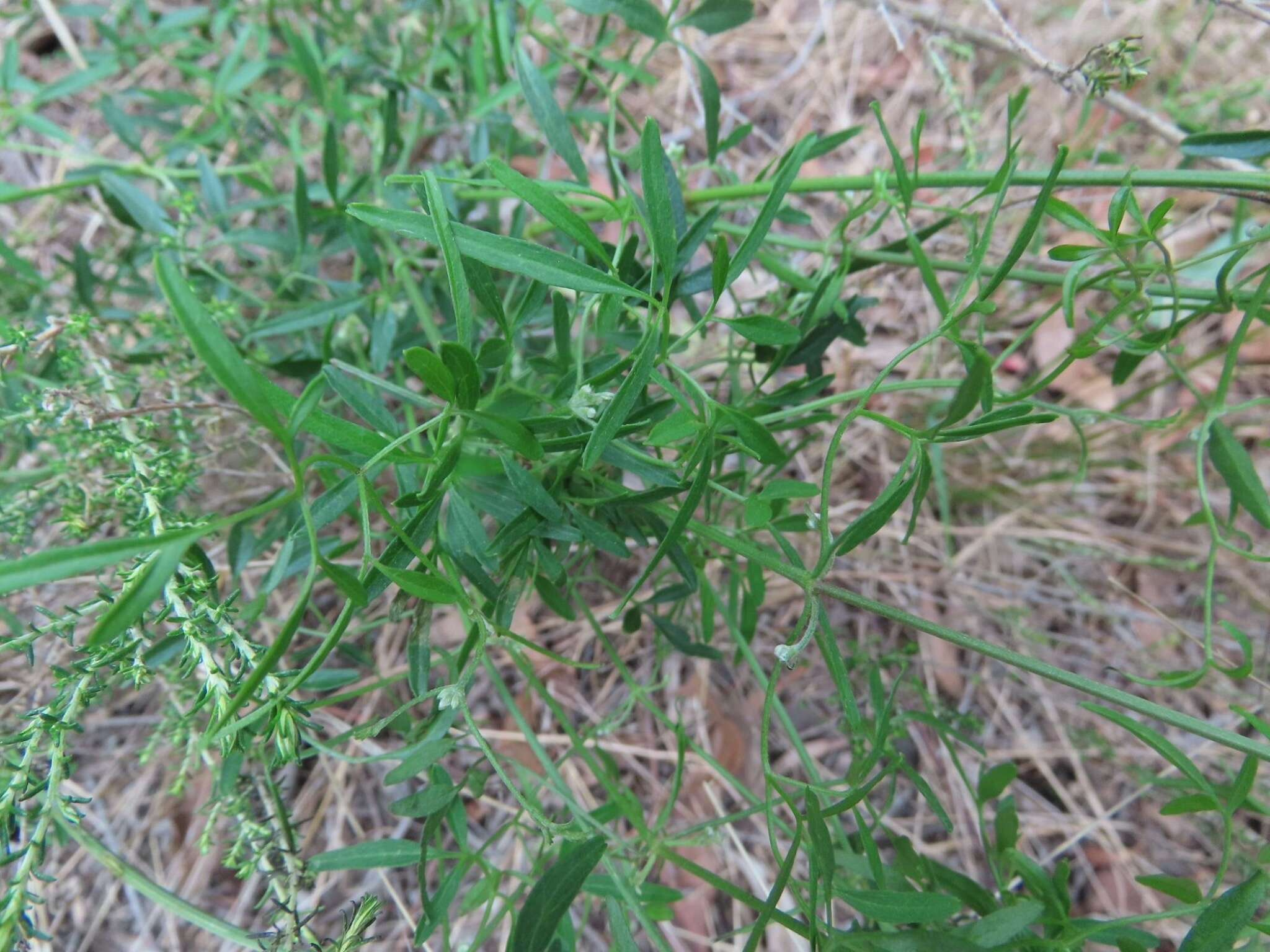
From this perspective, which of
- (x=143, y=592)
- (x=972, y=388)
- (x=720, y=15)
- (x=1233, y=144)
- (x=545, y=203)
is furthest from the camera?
(x=720, y=15)

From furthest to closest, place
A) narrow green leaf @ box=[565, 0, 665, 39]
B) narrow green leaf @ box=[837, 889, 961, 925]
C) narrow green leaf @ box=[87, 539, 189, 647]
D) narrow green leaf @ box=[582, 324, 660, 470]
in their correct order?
1. narrow green leaf @ box=[565, 0, 665, 39]
2. narrow green leaf @ box=[837, 889, 961, 925]
3. narrow green leaf @ box=[582, 324, 660, 470]
4. narrow green leaf @ box=[87, 539, 189, 647]

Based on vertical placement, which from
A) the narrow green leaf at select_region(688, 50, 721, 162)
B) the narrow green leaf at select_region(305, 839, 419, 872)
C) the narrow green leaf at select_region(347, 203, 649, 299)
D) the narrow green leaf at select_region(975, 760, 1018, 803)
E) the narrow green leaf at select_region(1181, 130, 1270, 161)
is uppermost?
the narrow green leaf at select_region(1181, 130, 1270, 161)

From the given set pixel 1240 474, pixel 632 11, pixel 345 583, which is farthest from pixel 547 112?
pixel 1240 474

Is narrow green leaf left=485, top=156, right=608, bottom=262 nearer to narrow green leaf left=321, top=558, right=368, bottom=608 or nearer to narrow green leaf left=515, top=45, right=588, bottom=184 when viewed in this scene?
narrow green leaf left=515, top=45, right=588, bottom=184

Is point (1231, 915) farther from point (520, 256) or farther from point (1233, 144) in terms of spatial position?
point (520, 256)

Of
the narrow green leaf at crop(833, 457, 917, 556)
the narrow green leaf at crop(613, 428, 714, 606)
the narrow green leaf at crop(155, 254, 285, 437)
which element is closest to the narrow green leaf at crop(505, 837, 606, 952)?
the narrow green leaf at crop(613, 428, 714, 606)

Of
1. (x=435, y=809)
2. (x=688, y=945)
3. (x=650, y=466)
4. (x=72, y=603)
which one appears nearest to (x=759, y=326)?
(x=650, y=466)

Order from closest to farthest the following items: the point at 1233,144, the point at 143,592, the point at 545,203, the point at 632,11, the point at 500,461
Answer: the point at 143,592 < the point at 545,203 < the point at 500,461 < the point at 1233,144 < the point at 632,11

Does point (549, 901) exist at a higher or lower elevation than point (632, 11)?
lower
